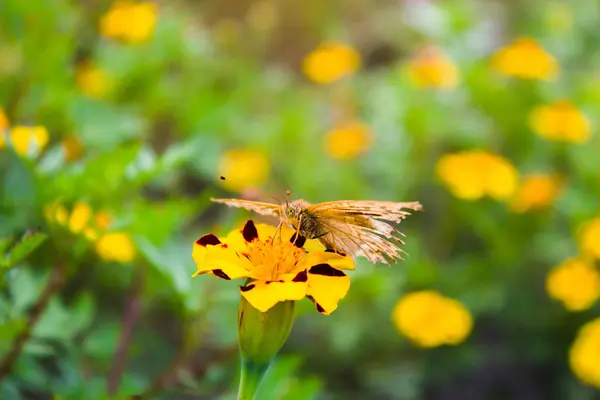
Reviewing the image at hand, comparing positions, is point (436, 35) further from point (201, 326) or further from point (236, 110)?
point (201, 326)

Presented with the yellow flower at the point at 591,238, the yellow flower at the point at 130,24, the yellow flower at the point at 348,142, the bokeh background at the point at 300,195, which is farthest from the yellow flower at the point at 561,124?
the yellow flower at the point at 130,24

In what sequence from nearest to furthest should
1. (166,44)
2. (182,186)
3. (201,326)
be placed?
(201,326) → (166,44) → (182,186)

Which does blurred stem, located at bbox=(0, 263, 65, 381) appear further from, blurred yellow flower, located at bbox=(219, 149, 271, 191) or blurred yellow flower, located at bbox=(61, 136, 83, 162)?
blurred yellow flower, located at bbox=(219, 149, 271, 191)

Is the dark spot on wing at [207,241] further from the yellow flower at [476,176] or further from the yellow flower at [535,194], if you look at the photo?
the yellow flower at [535,194]

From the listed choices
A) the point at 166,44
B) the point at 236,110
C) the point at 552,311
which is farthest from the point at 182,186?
the point at 552,311

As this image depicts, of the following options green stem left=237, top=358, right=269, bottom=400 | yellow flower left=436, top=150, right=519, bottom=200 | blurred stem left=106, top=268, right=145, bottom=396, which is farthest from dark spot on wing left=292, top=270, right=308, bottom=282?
yellow flower left=436, top=150, right=519, bottom=200

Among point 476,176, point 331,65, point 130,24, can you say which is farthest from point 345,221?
point 331,65
